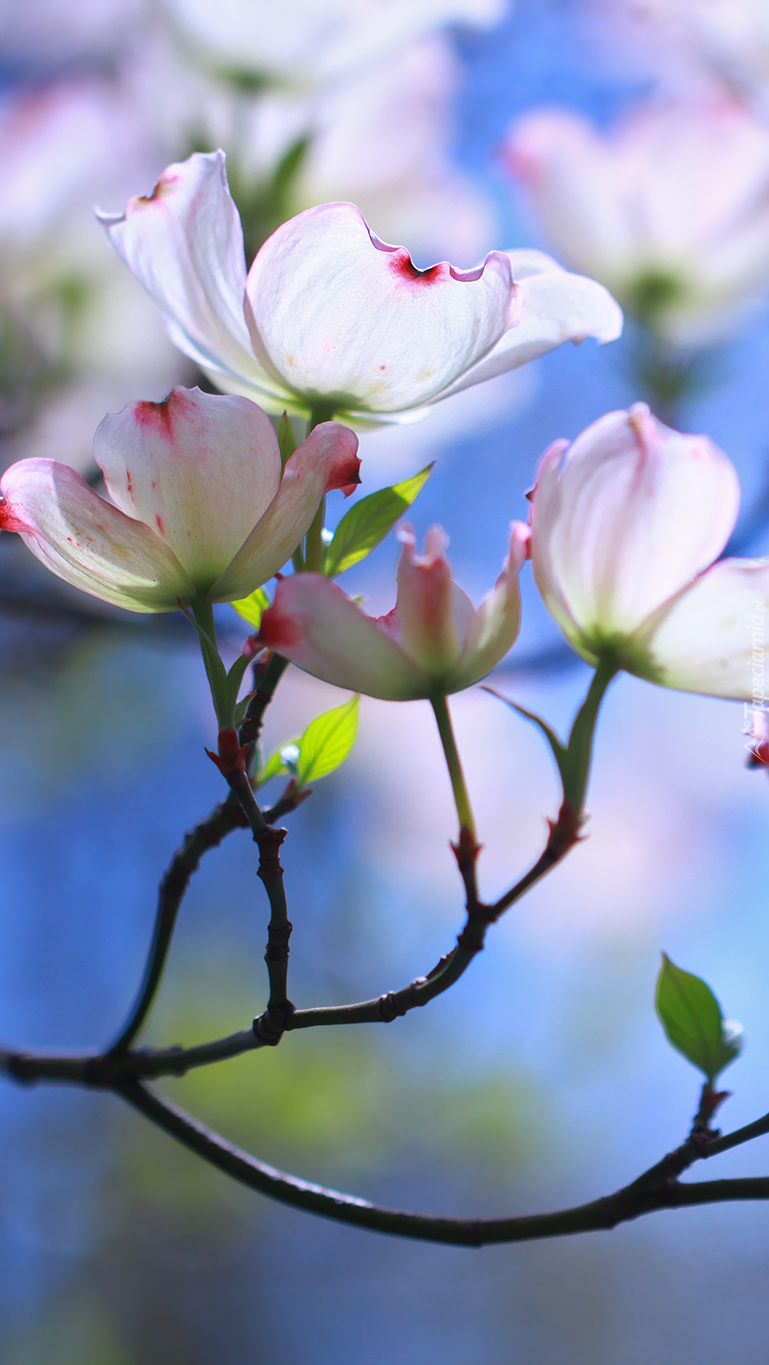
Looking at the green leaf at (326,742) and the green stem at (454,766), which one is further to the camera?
the green leaf at (326,742)

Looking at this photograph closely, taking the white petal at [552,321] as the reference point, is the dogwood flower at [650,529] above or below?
below

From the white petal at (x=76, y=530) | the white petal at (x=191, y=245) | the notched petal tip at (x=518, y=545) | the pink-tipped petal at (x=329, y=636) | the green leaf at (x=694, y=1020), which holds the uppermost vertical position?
the white petal at (x=191, y=245)

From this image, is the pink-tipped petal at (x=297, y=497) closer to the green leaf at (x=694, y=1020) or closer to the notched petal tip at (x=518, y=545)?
the notched petal tip at (x=518, y=545)

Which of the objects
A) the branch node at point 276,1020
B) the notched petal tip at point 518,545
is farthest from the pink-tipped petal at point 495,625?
the branch node at point 276,1020

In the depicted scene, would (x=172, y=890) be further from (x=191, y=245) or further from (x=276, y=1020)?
(x=191, y=245)

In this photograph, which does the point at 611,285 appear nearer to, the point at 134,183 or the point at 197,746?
the point at 134,183

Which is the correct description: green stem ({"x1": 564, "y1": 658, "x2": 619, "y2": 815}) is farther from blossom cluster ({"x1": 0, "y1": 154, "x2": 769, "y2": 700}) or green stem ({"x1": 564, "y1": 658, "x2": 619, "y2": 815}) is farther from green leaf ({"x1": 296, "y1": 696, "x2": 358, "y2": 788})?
green leaf ({"x1": 296, "y1": 696, "x2": 358, "y2": 788})

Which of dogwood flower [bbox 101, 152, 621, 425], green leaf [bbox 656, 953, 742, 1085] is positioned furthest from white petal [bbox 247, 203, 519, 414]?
green leaf [bbox 656, 953, 742, 1085]

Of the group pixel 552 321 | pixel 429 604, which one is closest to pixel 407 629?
pixel 429 604
